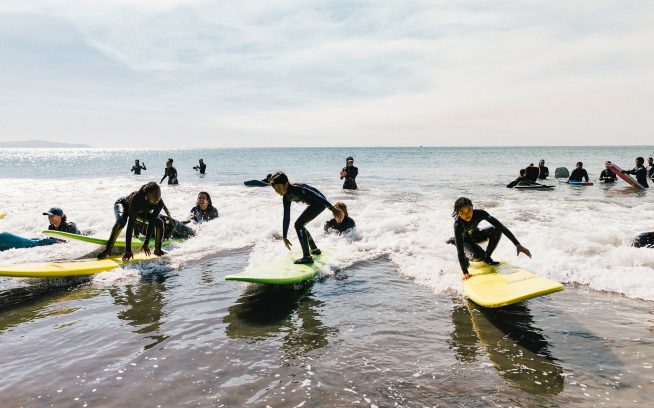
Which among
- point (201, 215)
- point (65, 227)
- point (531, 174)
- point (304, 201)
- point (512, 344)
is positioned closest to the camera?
point (512, 344)

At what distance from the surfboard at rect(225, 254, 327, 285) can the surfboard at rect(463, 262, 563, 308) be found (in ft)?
8.66

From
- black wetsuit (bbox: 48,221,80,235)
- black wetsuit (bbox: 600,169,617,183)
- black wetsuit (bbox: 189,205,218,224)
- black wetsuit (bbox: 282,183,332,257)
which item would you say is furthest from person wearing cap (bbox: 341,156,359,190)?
black wetsuit (bbox: 600,169,617,183)

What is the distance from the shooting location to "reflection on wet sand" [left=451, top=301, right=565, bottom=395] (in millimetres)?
3865

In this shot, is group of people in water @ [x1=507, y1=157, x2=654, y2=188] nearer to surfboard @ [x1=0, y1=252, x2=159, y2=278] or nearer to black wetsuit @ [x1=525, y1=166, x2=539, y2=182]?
black wetsuit @ [x1=525, y1=166, x2=539, y2=182]

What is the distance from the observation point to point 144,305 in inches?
238

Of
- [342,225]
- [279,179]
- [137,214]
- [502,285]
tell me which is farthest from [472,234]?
[137,214]

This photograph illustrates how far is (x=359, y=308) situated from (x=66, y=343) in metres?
3.74

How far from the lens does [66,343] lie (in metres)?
4.76

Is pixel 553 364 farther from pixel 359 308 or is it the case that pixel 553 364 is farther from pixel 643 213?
pixel 643 213

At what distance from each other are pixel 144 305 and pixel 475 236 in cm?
568

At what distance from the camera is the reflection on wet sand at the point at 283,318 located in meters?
4.82

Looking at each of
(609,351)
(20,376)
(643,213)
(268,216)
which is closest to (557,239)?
(609,351)

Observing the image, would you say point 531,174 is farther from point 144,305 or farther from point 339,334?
point 144,305

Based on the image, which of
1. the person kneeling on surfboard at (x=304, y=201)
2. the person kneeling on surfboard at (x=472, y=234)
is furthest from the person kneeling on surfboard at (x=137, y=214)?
the person kneeling on surfboard at (x=472, y=234)
